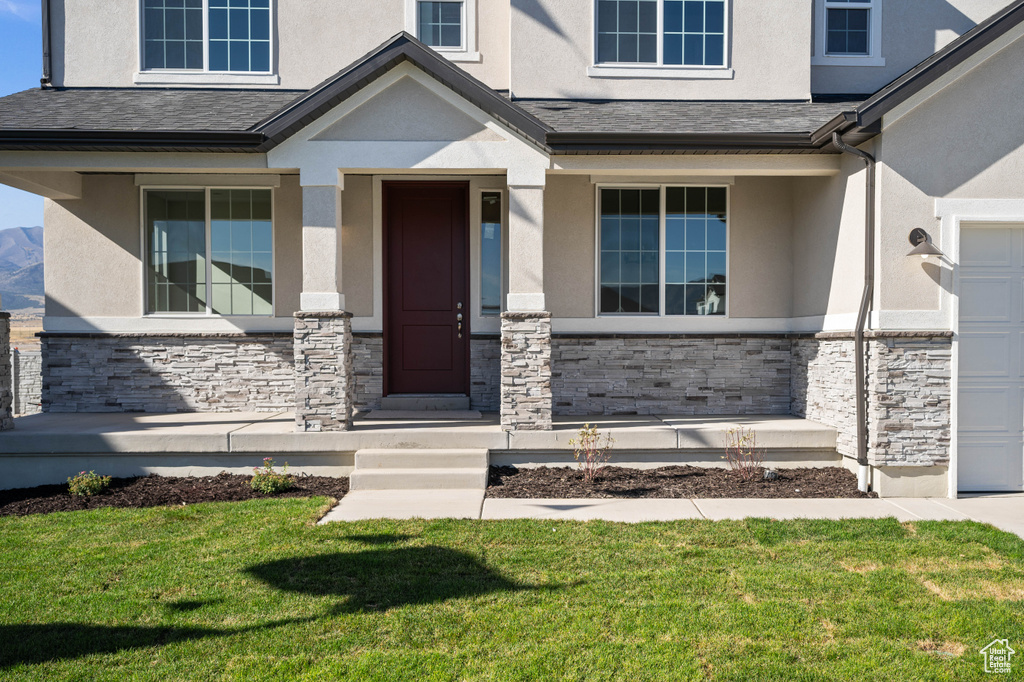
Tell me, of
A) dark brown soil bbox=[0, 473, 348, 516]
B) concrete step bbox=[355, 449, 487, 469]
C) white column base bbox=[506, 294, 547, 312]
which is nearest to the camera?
dark brown soil bbox=[0, 473, 348, 516]

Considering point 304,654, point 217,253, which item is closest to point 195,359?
point 217,253

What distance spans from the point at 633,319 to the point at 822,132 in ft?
9.52

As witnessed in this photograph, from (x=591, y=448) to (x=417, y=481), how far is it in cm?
175

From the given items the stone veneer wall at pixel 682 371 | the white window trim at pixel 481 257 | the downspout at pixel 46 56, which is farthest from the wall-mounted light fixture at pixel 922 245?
the downspout at pixel 46 56

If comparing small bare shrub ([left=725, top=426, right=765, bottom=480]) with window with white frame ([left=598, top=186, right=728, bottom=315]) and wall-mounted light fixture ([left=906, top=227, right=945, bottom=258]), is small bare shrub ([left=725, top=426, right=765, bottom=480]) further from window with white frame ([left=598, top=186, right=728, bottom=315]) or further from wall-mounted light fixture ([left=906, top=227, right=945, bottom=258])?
wall-mounted light fixture ([left=906, top=227, right=945, bottom=258])

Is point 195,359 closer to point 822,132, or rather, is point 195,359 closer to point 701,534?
point 701,534

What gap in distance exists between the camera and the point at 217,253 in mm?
8828

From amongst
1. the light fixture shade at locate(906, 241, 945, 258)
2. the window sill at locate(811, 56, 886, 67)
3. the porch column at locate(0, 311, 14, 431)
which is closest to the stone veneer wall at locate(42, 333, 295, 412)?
the porch column at locate(0, 311, 14, 431)

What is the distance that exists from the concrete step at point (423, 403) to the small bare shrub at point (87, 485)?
3.15m

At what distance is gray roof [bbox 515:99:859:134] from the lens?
739 cm

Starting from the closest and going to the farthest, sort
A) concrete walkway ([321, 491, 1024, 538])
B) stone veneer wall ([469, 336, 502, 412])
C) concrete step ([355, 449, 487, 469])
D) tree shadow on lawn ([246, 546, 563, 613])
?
1. tree shadow on lawn ([246, 546, 563, 613])
2. concrete walkway ([321, 491, 1024, 538])
3. concrete step ([355, 449, 487, 469])
4. stone veneer wall ([469, 336, 502, 412])

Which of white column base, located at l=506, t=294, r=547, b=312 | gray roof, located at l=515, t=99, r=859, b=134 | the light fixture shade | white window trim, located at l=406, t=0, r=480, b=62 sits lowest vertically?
white column base, located at l=506, t=294, r=547, b=312

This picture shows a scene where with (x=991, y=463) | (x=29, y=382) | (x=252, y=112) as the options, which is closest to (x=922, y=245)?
(x=991, y=463)

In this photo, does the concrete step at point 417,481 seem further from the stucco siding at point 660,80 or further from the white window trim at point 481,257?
the stucco siding at point 660,80
